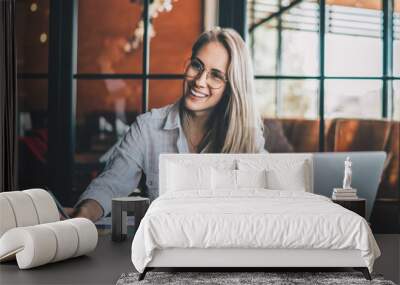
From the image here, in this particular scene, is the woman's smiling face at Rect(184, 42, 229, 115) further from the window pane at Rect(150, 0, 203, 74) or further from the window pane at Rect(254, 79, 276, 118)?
Answer: the window pane at Rect(254, 79, 276, 118)

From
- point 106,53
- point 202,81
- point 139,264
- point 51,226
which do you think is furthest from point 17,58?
point 139,264

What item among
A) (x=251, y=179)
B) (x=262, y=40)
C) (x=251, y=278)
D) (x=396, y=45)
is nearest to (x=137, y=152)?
(x=251, y=179)

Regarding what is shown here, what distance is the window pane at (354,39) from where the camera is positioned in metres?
7.14

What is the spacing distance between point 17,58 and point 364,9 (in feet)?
12.7

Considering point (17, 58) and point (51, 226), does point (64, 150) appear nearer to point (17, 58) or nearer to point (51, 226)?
point (17, 58)

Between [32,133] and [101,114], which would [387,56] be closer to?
[101,114]

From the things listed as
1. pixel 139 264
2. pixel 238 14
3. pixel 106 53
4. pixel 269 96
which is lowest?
pixel 139 264

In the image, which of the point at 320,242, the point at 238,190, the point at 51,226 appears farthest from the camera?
the point at 238,190

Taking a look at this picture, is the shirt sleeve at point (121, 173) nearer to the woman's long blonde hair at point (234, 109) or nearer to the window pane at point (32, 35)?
the woman's long blonde hair at point (234, 109)

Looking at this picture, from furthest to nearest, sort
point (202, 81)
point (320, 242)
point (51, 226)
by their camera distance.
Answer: point (202, 81)
point (51, 226)
point (320, 242)

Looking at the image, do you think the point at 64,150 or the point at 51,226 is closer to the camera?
the point at 51,226

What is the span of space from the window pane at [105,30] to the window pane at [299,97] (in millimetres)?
1670

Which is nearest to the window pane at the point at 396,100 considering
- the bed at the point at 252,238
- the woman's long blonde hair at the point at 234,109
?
the woman's long blonde hair at the point at 234,109

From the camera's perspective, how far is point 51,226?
5.19 m
